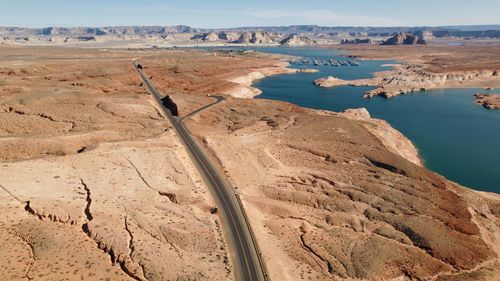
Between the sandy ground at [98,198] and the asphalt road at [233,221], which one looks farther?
the asphalt road at [233,221]

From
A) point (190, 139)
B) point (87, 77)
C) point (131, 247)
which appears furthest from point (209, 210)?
point (87, 77)

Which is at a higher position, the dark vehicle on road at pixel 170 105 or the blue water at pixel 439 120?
the dark vehicle on road at pixel 170 105

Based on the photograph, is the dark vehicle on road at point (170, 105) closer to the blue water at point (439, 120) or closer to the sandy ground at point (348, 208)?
the sandy ground at point (348, 208)

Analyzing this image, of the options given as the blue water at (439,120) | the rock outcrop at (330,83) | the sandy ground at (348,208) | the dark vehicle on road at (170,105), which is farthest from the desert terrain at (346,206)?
the rock outcrop at (330,83)

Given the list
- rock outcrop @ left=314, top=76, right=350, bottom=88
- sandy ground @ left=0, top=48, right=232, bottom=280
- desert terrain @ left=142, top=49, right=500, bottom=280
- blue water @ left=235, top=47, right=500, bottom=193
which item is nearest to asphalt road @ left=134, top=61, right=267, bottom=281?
desert terrain @ left=142, top=49, right=500, bottom=280

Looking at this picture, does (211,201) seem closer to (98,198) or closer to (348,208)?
(98,198)

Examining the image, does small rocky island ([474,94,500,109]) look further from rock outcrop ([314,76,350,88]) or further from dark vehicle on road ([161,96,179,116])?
dark vehicle on road ([161,96,179,116])
